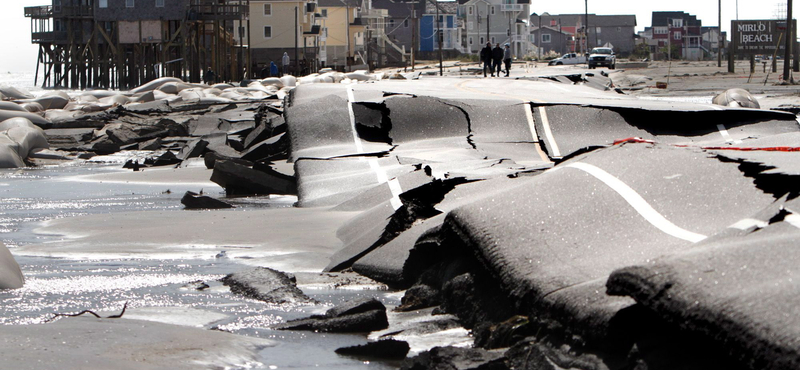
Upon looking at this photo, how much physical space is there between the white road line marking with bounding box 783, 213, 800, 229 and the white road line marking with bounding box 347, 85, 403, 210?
409 centimetres

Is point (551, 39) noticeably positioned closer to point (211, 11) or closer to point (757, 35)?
point (211, 11)

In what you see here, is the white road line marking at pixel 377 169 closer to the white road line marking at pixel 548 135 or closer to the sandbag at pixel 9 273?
the white road line marking at pixel 548 135

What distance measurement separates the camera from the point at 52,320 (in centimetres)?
552

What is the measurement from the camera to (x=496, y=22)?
119 metres

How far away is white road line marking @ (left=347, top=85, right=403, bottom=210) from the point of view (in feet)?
29.7

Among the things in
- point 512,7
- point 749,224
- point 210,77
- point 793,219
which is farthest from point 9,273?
point 512,7

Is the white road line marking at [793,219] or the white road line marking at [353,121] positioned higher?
the white road line marking at [353,121]

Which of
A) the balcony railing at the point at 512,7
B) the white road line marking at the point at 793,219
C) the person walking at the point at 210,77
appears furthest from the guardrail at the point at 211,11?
the white road line marking at the point at 793,219

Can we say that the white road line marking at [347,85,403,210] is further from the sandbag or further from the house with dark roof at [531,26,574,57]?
the house with dark roof at [531,26,574,57]

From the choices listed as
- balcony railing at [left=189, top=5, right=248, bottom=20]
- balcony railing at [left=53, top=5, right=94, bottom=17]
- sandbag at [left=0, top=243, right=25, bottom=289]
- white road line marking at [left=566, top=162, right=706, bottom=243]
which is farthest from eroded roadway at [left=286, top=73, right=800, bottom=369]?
balcony railing at [left=53, top=5, right=94, bottom=17]

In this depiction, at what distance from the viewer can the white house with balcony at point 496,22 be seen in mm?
117875

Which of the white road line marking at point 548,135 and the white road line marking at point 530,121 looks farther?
the white road line marking at point 530,121

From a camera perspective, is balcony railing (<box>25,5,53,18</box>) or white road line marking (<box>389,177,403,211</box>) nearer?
white road line marking (<box>389,177,403,211</box>)

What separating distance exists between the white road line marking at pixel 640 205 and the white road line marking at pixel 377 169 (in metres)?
2.11
